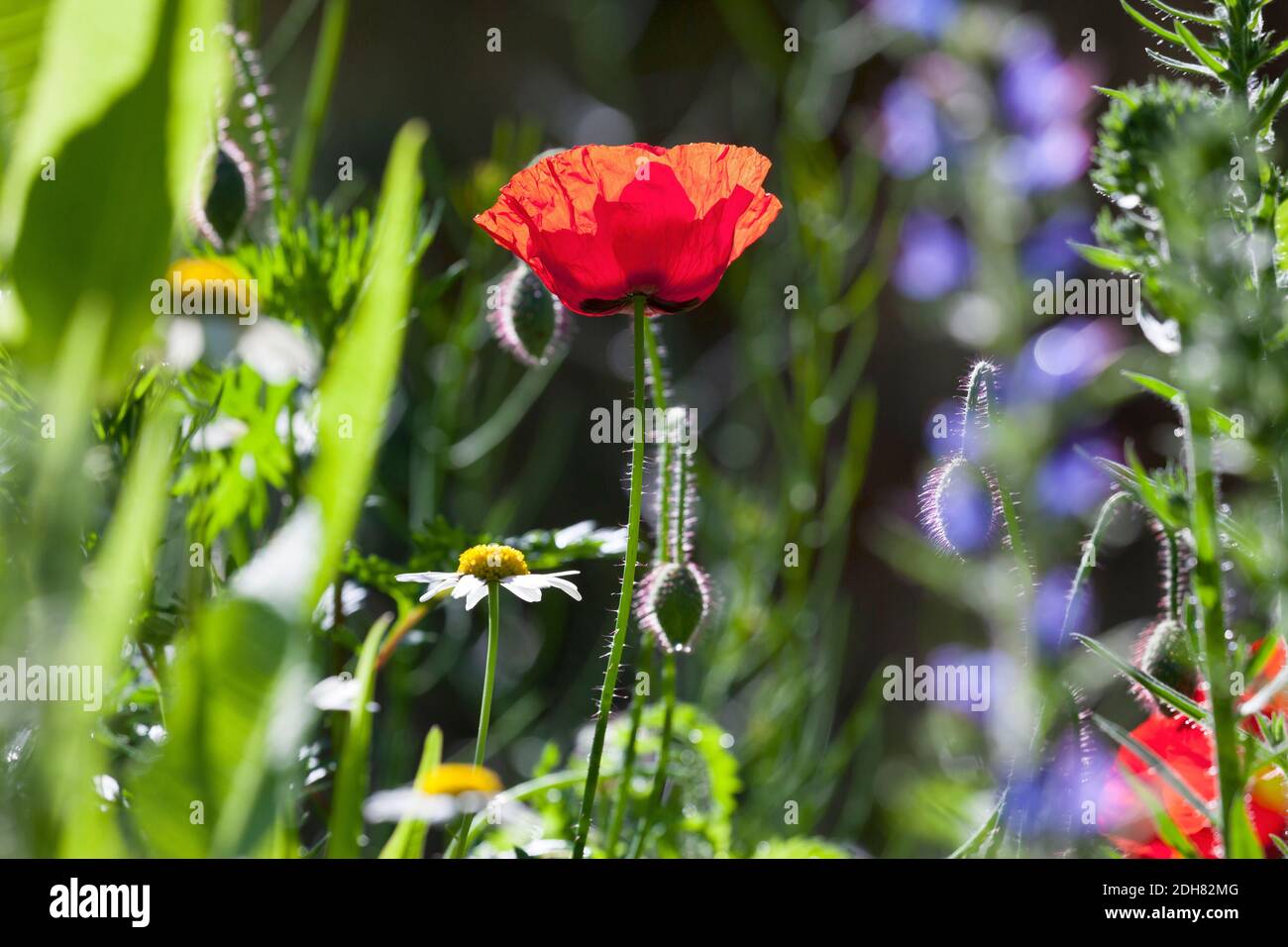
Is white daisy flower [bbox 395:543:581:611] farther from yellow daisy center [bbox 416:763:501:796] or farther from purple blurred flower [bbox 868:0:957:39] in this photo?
purple blurred flower [bbox 868:0:957:39]

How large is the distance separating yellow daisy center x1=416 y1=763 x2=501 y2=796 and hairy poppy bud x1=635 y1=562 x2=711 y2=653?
0.30ft

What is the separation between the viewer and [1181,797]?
377 millimetres

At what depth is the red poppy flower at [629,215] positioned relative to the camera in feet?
1.17

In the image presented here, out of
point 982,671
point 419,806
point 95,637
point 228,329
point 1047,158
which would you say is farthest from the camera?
point 1047,158

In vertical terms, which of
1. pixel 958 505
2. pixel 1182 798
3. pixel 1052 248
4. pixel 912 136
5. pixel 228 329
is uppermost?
pixel 912 136

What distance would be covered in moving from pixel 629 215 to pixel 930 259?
0.85 meters

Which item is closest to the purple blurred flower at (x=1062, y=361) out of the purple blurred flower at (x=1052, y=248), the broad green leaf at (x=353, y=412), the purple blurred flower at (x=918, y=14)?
the purple blurred flower at (x=1052, y=248)

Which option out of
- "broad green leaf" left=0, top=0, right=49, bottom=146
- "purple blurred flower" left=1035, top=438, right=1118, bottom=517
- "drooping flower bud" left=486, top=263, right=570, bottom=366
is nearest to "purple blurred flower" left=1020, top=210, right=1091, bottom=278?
"purple blurred flower" left=1035, top=438, right=1118, bottom=517

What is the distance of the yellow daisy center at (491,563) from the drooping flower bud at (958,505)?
15cm

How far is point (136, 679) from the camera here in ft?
1.46

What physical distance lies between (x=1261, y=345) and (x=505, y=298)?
0.95ft

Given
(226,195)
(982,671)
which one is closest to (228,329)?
(226,195)

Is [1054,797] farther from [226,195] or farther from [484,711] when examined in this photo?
→ [226,195]
